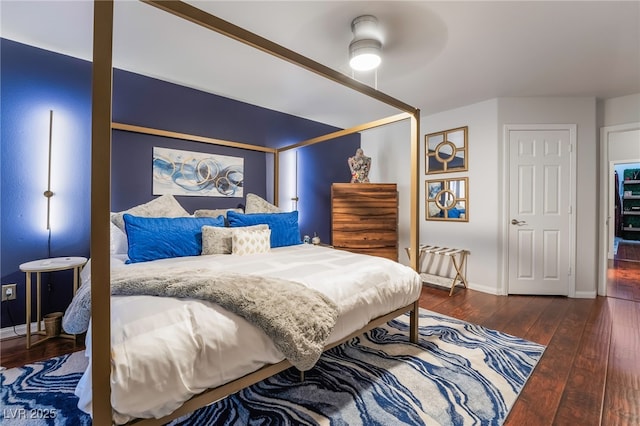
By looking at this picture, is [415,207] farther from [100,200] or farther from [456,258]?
[456,258]

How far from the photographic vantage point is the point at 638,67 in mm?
2656

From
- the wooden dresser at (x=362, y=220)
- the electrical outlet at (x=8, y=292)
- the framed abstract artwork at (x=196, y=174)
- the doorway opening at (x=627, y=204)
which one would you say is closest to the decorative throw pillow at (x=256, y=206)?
the framed abstract artwork at (x=196, y=174)

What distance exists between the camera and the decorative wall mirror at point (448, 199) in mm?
3812

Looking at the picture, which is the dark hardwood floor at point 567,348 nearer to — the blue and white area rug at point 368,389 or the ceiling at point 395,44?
the blue and white area rug at point 368,389

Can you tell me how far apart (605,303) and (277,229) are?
150 inches

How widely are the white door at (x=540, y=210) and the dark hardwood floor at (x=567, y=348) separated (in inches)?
10.4

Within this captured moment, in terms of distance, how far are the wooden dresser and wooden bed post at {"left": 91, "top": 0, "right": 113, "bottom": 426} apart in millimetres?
3099

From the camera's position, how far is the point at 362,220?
393 cm

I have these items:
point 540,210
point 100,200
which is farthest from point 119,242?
point 540,210

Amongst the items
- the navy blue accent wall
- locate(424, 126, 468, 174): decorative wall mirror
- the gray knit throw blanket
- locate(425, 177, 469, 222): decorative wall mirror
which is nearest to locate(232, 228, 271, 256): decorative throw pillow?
the gray knit throw blanket

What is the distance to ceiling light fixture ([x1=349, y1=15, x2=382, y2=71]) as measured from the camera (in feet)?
6.44

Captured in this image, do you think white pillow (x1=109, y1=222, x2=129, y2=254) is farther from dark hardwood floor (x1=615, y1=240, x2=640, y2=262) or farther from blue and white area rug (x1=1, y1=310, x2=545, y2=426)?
dark hardwood floor (x1=615, y1=240, x2=640, y2=262)

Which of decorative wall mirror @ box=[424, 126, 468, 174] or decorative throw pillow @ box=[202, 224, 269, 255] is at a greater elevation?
decorative wall mirror @ box=[424, 126, 468, 174]

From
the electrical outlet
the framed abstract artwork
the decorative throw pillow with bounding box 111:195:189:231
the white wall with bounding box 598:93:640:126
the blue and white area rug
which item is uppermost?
the white wall with bounding box 598:93:640:126
